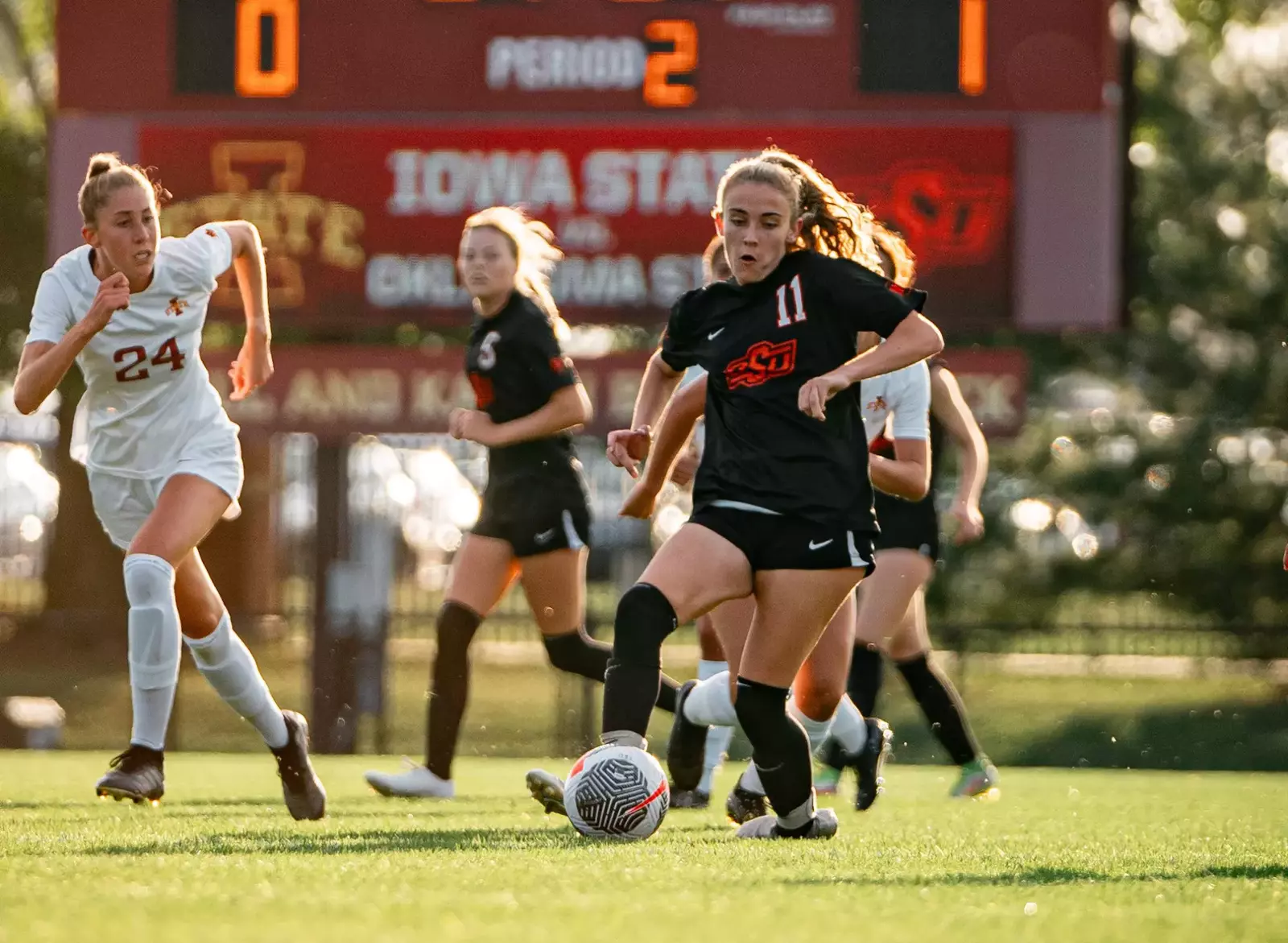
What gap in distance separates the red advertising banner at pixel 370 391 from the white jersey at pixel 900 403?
493 cm

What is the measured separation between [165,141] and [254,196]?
1.94ft

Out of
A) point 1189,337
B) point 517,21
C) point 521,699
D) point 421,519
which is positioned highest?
point 517,21

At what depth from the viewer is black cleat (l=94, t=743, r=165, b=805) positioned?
5.54 metres

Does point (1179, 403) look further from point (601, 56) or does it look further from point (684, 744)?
point (684, 744)

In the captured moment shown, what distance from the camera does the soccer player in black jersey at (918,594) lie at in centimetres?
721

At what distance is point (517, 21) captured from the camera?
11359 millimetres

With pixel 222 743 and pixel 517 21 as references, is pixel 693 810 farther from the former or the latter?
pixel 222 743

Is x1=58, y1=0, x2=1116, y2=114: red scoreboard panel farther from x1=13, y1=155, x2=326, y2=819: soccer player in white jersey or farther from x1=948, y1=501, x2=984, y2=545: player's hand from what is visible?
x1=13, y1=155, x2=326, y2=819: soccer player in white jersey

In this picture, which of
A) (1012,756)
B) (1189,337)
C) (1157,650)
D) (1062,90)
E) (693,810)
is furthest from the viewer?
(1189,337)

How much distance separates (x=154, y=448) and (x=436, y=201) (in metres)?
5.68

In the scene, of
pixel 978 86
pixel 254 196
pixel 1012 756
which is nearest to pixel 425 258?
pixel 254 196

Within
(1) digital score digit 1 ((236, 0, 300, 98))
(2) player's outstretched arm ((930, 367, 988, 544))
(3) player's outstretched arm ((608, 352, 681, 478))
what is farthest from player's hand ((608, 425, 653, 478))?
(1) digital score digit 1 ((236, 0, 300, 98))

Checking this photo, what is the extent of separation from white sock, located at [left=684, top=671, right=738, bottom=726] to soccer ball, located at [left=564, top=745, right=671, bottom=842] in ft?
3.30

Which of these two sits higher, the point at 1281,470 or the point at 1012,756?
the point at 1281,470
